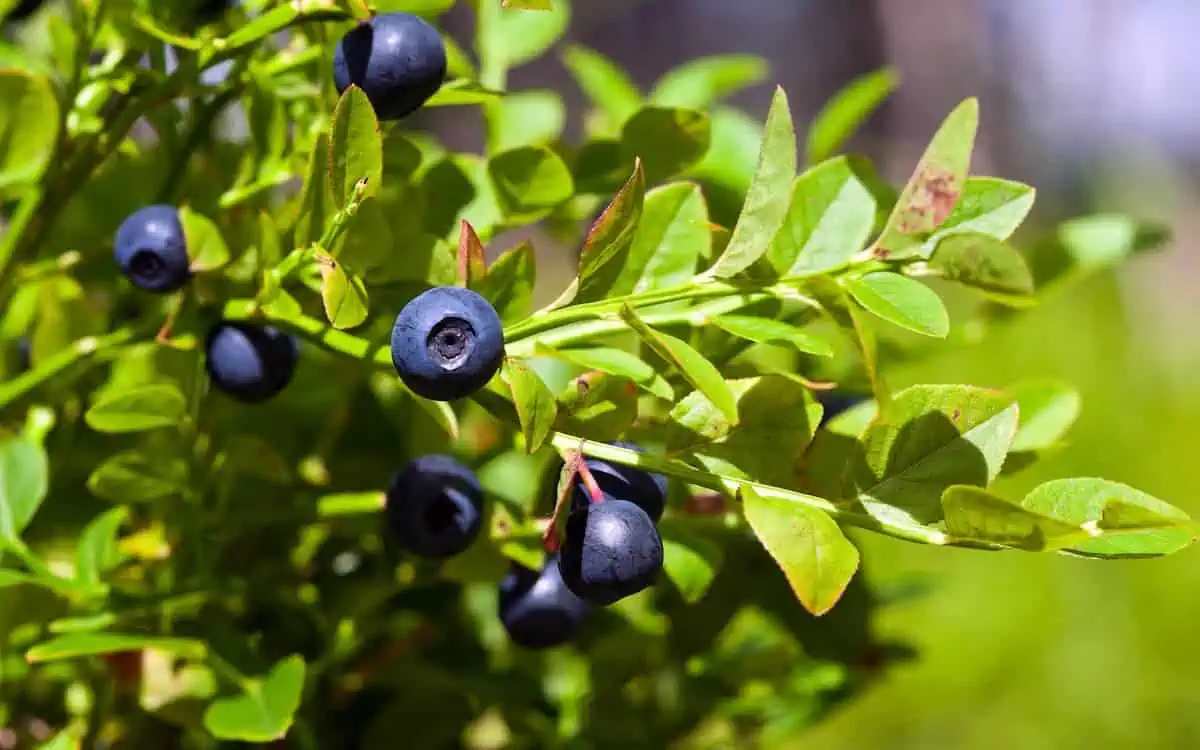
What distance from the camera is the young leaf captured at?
1.59 ft

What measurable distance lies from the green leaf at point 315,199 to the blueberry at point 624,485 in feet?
0.50

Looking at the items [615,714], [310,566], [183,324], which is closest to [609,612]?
[615,714]

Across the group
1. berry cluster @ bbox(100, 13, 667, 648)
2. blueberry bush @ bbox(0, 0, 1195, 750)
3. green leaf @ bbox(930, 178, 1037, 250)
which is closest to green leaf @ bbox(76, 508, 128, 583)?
blueberry bush @ bbox(0, 0, 1195, 750)

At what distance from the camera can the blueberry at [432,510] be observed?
0.55 m

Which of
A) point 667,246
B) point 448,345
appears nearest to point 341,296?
point 448,345

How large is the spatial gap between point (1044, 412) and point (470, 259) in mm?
366

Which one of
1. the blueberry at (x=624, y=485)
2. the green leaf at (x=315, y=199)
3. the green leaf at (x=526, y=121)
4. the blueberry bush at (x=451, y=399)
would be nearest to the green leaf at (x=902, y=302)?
the blueberry bush at (x=451, y=399)

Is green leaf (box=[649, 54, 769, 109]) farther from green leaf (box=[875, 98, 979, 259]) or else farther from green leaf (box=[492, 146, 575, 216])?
green leaf (box=[875, 98, 979, 259])

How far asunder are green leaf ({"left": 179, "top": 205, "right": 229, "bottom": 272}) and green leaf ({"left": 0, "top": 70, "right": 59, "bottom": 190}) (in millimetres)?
122

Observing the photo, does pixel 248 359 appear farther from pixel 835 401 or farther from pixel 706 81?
pixel 706 81

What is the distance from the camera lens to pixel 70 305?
656 millimetres

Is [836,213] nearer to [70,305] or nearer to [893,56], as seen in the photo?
[70,305]

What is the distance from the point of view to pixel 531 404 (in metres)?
0.44

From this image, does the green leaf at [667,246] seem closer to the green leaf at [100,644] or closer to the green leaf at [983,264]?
the green leaf at [983,264]
